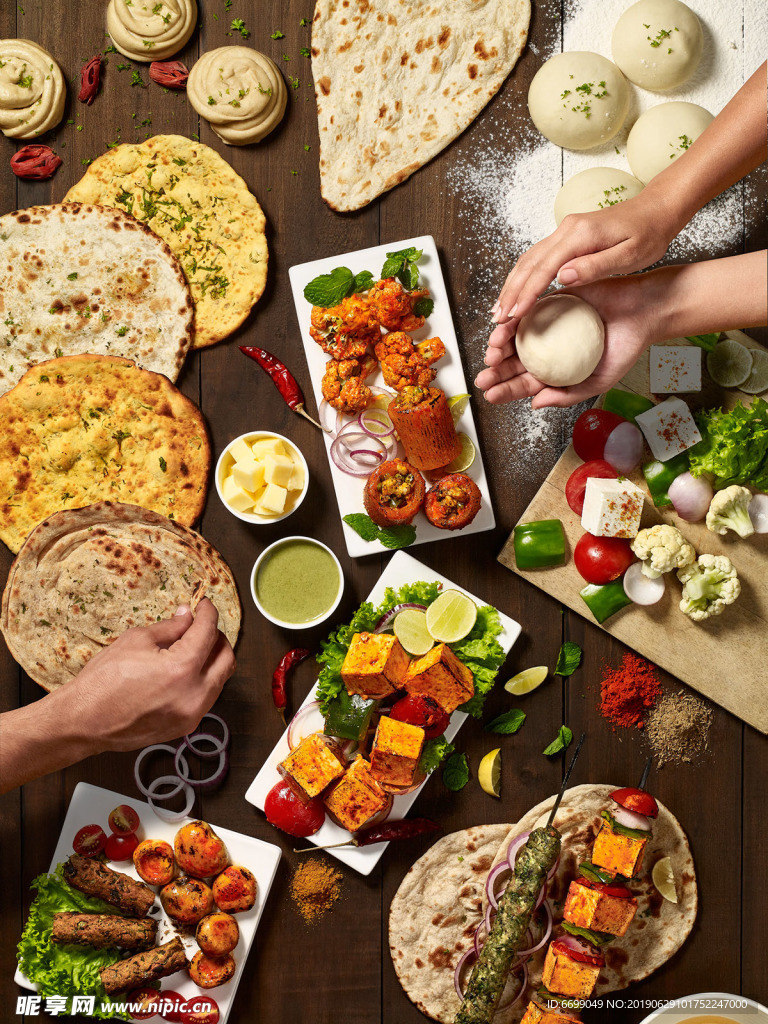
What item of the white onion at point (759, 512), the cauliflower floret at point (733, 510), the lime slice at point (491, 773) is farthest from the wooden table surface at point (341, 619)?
the white onion at point (759, 512)

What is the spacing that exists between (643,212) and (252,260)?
1.64 metres

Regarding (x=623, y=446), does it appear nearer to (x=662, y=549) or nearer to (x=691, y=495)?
(x=691, y=495)

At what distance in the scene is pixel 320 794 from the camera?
3033 millimetres

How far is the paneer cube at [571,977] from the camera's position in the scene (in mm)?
2961

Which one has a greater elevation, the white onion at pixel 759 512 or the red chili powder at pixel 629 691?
the white onion at pixel 759 512

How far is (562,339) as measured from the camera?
→ 8.57 ft

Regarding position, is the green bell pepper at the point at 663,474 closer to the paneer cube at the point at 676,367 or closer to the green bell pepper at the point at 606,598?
the paneer cube at the point at 676,367

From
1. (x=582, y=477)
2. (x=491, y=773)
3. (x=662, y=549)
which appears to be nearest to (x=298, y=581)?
(x=491, y=773)

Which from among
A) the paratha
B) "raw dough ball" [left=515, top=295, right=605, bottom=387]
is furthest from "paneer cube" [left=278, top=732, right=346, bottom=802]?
"raw dough ball" [left=515, top=295, right=605, bottom=387]

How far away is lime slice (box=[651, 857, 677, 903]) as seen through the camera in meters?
3.14

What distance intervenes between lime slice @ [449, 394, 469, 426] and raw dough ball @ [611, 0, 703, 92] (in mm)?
1580

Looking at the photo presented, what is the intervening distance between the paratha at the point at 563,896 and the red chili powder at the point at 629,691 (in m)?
0.32

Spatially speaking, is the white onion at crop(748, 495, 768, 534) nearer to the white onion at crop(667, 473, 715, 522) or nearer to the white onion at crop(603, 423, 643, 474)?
the white onion at crop(667, 473, 715, 522)

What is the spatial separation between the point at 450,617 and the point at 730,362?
1.60 metres
